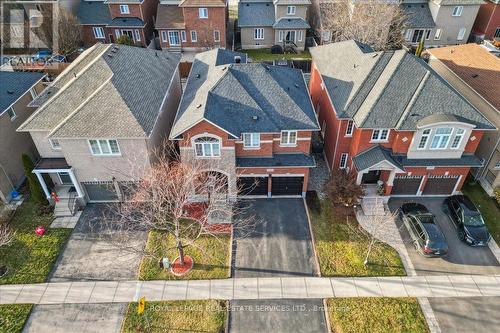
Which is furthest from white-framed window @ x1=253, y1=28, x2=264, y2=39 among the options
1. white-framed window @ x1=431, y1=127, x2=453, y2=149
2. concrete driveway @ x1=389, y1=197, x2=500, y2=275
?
concrete driveway @ x1=389, y1=197, x2=500, y2=275

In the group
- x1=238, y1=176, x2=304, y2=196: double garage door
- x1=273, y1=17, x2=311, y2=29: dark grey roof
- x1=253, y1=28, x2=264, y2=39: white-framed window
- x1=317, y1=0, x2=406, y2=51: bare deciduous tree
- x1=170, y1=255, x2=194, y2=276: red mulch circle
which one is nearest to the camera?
x1=170, y1=255, x2=194, y2=276: red mulch circle

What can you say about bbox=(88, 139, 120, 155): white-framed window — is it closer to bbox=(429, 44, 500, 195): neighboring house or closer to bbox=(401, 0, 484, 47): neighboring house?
bbox=(429, 44, 500, 195): neighboring house

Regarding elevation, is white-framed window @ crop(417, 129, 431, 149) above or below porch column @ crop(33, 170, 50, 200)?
above

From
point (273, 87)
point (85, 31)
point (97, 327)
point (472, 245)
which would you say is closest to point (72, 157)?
point (97, 327)

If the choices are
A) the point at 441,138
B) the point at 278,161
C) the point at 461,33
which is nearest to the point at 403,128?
the point at 441,138

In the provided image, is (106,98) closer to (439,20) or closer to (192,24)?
(192,24)

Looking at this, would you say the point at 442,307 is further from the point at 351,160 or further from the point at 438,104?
the point at 438,104

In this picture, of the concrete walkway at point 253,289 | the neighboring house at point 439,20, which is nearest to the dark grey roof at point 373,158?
the concrete walkway at point 253,289
